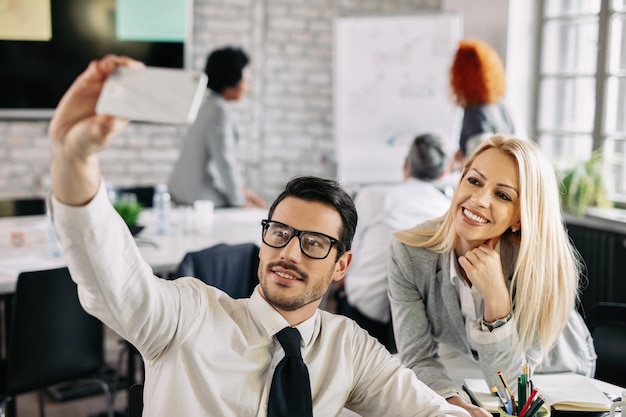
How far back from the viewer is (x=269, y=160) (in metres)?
6.09

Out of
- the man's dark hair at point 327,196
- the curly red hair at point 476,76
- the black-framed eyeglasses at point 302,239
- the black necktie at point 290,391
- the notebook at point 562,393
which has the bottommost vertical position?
the notebook at point 562,393

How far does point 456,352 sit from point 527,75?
156 inches

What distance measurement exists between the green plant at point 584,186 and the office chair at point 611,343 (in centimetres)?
240

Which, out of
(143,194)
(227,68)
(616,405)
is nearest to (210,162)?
(227,68)

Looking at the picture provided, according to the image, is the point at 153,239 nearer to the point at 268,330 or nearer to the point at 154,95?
the point at 268,330

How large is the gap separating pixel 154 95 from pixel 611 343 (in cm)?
186

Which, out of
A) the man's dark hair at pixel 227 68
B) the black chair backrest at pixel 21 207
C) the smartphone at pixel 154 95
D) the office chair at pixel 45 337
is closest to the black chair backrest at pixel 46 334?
the office chair at pixel 45 337

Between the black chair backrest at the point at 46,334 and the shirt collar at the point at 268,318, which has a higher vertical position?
the shirt collar at the point at 268,318

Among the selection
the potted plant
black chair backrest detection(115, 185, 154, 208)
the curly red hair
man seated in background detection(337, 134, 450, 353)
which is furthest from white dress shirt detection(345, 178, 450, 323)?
black chair backrest detection(115, 185, 154, 208)

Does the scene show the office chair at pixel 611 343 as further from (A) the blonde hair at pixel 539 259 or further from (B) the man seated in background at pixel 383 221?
(B) the man seated in background at pixel 383 221

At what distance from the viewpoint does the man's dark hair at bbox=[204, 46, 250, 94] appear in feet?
15.0

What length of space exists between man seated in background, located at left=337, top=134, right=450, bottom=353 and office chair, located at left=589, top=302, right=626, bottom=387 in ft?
3.40

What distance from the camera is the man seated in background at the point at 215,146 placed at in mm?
4477

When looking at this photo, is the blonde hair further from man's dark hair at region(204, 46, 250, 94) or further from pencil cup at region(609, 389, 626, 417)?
man's dark hair at region(204, 46, 250, 94)
